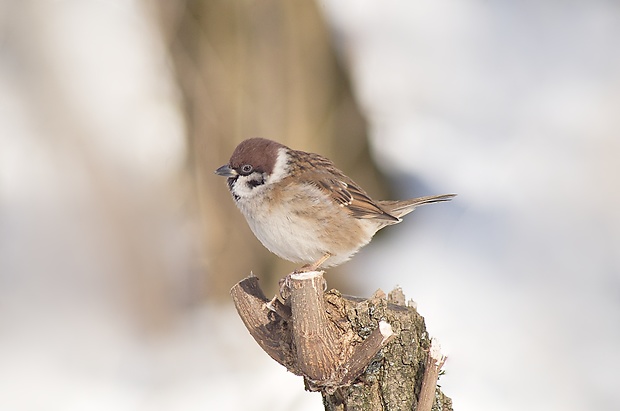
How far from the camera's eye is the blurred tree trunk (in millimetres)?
6438

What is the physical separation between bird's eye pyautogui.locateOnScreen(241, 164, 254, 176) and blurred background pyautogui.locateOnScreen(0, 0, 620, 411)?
2.32 m

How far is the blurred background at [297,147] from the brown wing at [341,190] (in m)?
1.88

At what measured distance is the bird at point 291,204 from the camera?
3.85 meters

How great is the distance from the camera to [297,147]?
6723 millimetres

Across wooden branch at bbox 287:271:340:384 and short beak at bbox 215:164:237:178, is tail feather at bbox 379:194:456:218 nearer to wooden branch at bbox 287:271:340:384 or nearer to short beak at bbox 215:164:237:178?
short beak at bbox 215:164:237:178

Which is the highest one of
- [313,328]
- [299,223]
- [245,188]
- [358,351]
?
[245,188]

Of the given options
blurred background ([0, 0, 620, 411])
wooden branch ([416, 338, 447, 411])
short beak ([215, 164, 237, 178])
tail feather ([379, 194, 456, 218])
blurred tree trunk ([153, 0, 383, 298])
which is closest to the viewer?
wooden branch ([416, 338, 447, 411])

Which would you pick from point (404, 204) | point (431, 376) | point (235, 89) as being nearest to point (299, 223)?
point (404, 204)

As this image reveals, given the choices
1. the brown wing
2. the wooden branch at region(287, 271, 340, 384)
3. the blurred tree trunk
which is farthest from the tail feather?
the blurred tree trunk

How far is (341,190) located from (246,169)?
0.54 m

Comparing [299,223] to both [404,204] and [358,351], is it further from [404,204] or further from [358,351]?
[358,351]

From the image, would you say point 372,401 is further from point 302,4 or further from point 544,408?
point 302,4

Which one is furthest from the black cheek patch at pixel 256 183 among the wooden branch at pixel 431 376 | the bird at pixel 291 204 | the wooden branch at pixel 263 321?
the wooden branch at pixel 431 376

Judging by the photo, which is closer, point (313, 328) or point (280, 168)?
point (313, 328)
